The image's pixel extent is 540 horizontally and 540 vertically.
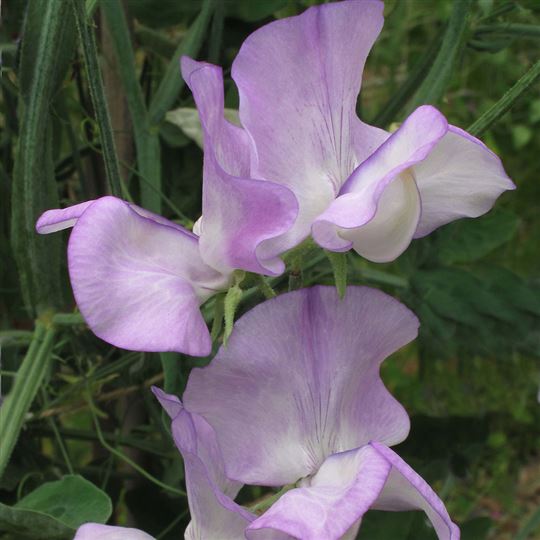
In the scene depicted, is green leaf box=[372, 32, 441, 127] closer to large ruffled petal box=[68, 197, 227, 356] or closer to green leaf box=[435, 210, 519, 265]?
green leaf box=[435, 210, 519, 265]

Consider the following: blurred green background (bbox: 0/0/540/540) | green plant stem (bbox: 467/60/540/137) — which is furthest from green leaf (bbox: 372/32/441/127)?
green plant stem (bbox: 467/60/540/137)

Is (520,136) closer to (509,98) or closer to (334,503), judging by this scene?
(509,98)

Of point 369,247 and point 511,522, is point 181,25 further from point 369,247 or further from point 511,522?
point 511,522

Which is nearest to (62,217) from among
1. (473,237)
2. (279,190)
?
(279,190)

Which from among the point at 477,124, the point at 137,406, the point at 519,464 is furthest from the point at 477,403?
the point at 477,124

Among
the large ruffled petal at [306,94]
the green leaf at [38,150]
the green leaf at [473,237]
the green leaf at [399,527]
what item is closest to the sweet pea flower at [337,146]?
the large ruffled petal at [306,94]

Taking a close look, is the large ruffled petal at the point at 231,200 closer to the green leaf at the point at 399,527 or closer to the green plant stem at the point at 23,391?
the green plant stem at the point at 23,391

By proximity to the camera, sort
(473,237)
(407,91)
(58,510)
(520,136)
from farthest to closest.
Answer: (520,136) → (473,237) → (407,91) → (58,510)
